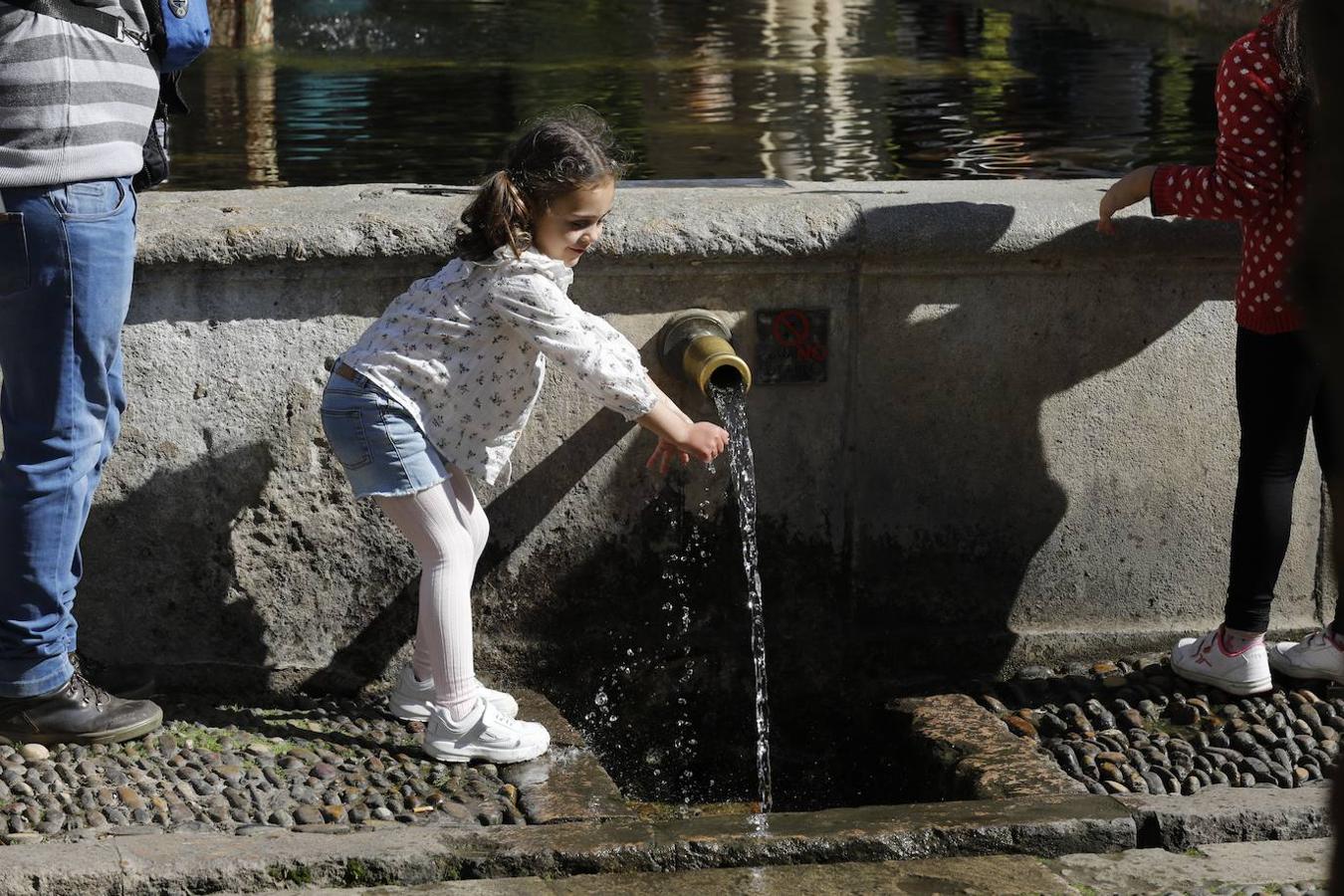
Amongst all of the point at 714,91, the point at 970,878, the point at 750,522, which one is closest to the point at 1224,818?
the point at 970,878

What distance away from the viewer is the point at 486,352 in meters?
3.42

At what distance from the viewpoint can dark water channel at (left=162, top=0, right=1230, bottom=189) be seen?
6453 mm

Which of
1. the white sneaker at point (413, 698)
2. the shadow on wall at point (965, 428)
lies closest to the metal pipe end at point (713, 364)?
the shadow on wall at point (965, 428)

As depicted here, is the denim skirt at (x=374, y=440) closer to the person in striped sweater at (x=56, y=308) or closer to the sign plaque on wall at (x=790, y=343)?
the person in striped sweater at (x=56, y=308)

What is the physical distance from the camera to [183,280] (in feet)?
12.2

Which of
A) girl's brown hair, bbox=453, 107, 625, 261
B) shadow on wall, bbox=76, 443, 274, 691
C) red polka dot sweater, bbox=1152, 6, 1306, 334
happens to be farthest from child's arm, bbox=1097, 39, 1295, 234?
shadow on wall, bbox=76, 443, 274, 691

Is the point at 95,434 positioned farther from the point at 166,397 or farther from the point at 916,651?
the point at 916,651

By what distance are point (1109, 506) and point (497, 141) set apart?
3632 mm

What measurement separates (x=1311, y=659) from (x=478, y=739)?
200 cm

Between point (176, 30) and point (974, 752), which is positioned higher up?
point (176, 30)

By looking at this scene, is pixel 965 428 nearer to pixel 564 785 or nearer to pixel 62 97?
pixel 564 785

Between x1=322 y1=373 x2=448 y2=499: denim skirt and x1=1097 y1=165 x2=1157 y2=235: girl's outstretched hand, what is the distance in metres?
1.62

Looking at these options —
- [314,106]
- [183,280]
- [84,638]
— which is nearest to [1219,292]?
[183,280]

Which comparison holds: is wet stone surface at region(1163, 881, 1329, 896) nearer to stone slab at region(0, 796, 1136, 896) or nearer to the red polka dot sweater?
stone slab at region(0, 796, 1136, 896)
